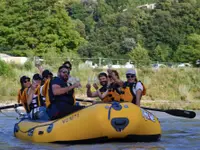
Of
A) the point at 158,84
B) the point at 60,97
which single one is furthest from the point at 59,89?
the point at 158,84

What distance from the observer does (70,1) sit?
363ft

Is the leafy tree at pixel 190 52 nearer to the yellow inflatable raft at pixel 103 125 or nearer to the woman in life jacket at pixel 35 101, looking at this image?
the woman in life jacket at pixel 35 101

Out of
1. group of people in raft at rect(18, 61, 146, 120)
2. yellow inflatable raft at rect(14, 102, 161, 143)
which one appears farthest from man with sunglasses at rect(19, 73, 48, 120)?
yellow inflatable raft at rect(14, 102, 161, 143)

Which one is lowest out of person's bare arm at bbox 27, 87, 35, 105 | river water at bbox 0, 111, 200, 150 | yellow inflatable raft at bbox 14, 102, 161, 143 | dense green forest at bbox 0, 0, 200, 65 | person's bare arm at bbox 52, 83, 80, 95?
river water at bbox 0, 111, 200, 150

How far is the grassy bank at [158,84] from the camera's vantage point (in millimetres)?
24094

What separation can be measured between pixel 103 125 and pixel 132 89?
1702mm

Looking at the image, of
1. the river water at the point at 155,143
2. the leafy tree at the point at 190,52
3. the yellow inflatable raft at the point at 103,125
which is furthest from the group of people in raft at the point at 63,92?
the leafy tree at the point at 190,52

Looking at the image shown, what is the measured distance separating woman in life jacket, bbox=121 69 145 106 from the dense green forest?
91.7 ft

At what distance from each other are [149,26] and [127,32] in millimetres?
2440

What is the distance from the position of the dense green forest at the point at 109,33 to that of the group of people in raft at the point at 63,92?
26.7m

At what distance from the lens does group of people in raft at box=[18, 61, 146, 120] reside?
11.3 meters

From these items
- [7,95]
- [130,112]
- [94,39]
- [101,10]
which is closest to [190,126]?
[130,112]

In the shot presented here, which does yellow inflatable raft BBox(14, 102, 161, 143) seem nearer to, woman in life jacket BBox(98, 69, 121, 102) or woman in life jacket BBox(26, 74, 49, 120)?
woman in life jacket BBox(26, 74, 49, 120)

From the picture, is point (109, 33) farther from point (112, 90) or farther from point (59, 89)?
point (59, 89)
